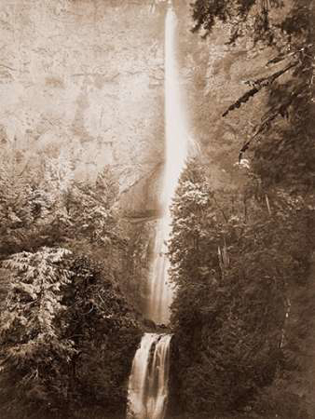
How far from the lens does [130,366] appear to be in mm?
5184

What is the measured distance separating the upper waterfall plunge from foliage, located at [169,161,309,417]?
14 cm

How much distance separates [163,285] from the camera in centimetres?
550

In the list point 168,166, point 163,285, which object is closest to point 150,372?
point 163,285

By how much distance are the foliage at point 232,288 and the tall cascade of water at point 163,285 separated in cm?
15

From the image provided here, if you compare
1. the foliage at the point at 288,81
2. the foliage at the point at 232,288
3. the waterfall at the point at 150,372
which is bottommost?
the waterfall at the point at 150,372

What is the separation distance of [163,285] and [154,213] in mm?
929

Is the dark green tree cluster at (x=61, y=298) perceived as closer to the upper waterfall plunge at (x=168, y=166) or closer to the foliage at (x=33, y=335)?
the foliage at (x=33, y=335)

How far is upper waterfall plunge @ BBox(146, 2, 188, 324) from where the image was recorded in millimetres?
5453

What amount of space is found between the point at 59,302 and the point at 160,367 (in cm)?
130

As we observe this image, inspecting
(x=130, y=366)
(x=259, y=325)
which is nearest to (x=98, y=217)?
(x=130, y=366)

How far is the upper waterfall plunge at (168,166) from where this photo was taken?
5453 mm

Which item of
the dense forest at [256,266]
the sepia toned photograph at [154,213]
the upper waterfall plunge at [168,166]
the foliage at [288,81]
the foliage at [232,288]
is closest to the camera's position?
the foliage at [288,81]

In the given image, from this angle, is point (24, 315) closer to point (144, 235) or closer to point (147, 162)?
point (144, 235)

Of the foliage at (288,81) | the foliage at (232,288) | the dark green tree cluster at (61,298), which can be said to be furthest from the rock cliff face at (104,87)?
the foliage at (288,81)
